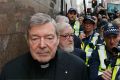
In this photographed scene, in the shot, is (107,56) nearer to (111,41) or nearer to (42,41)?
(111,41)

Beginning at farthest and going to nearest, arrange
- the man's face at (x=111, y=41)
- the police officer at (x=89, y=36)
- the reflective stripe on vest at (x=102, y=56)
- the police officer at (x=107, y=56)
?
the police officer at (x=89, y=36)
the man's face at (x=111, y=41)
the reflective stripe on vest at (x=102, y=56)
the police officer at (x=107, y=56)

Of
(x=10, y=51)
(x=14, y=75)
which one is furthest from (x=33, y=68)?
(x=10, y=51)

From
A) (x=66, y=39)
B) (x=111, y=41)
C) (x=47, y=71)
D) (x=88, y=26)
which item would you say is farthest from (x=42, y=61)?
(x=88, y=26)

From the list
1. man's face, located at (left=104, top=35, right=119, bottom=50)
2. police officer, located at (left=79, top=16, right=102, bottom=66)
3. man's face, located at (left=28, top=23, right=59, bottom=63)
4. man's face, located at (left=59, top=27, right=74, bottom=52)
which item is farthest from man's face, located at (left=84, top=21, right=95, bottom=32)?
man's face, located at (left=28, top=23, right=59, bottom=63)

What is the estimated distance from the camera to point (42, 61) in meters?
3.29

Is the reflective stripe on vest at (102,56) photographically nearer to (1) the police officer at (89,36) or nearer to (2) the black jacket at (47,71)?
(2) the black jacket at (47,71)

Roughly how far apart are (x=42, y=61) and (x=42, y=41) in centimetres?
15

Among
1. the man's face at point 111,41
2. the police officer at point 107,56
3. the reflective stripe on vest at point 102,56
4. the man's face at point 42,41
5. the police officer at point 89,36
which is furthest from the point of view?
the police officer at point 89,36

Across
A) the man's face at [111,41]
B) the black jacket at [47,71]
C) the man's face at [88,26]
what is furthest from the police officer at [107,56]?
the man's face at [88,26]

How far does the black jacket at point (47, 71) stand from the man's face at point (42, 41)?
7cm

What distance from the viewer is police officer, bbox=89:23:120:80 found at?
4.14 metres

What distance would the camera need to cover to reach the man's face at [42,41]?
328cm

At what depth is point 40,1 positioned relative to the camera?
689 cm

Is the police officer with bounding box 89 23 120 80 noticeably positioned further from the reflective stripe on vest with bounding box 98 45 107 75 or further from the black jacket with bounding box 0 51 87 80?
the black jacket with bounding box 0 51 87 80
